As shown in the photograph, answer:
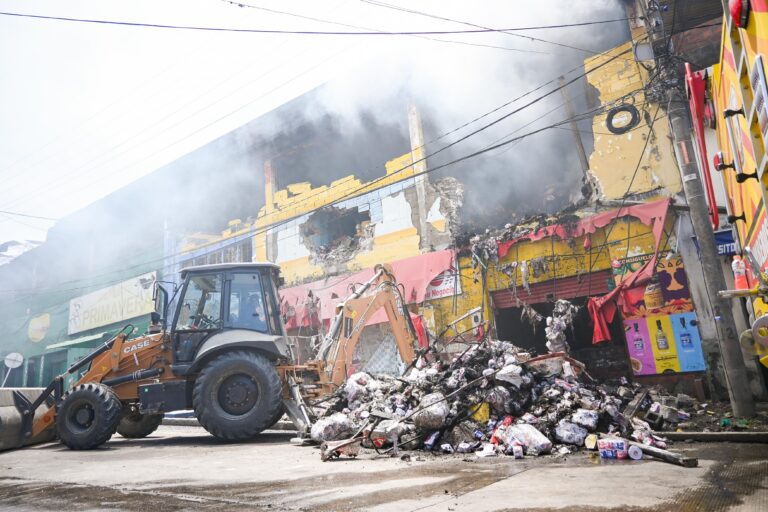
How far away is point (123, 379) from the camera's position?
7152 mm

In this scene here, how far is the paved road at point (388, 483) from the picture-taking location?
2900 mm

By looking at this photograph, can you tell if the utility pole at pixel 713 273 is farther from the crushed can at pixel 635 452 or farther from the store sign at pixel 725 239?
the crushed can at pixel 635 452

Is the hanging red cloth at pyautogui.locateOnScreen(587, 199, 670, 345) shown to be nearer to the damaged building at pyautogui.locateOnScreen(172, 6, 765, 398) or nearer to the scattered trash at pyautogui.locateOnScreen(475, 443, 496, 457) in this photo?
the damaged building at pyautogui.locateOnScreen(172, 6, 765, 398)

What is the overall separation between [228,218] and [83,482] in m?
16.0

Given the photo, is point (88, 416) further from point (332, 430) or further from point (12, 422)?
point (332, 430)

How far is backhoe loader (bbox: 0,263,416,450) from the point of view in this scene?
6594 millimetres

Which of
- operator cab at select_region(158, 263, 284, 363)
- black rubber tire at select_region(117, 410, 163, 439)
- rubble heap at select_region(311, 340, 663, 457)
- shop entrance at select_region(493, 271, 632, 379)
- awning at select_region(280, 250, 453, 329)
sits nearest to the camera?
rubble heap at select_region(311, 340, 663, 457)

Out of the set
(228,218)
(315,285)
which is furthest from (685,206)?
(228,218)

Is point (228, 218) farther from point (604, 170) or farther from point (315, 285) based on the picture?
point (604, 170)

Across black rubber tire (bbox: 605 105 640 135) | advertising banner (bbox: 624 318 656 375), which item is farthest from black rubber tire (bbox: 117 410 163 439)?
black rubber tire (bbox: 605 105 640 135)

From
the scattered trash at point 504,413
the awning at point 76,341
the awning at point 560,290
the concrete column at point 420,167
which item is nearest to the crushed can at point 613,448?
the scattered trash at point 504,413

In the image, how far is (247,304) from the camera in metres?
7.43

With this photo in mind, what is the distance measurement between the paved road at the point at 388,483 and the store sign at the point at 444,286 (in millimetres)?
7092

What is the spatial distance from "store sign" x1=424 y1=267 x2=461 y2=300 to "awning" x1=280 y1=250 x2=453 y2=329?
0.55 ft
